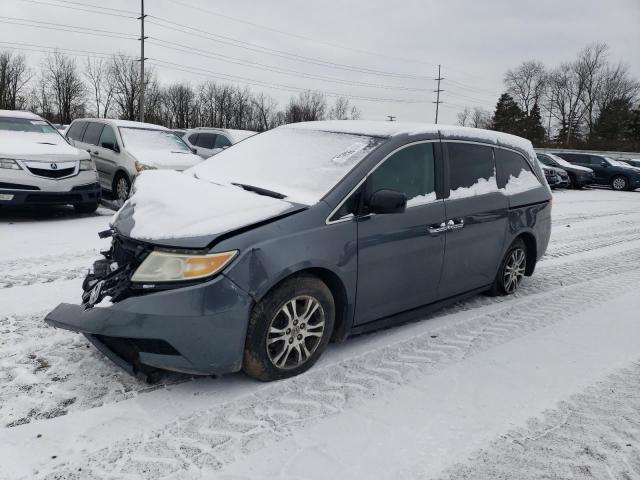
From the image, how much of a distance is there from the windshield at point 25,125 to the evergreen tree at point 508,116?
250ft

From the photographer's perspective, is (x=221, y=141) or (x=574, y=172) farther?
(x=574, y=172)

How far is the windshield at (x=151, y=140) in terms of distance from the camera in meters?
10.5

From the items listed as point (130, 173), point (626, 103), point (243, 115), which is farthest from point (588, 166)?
point (243, 115)

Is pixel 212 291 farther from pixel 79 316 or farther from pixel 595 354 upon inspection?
pixel 595 354

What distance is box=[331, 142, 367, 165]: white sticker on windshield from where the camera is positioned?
12.6 ft

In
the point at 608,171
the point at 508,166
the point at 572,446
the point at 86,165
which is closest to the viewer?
the point at 572,446

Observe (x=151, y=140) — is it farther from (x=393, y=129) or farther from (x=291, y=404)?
(x=291, y=404)

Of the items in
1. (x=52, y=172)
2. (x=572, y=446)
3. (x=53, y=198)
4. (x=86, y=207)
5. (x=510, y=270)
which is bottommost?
(x=572, y=446)

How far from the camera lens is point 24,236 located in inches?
284

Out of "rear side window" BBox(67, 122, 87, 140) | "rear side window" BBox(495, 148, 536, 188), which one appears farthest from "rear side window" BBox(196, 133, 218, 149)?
"rear side window" BBox(495, 148, 536, 188)

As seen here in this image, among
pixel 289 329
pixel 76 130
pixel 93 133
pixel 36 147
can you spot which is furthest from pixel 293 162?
pixel 76 130

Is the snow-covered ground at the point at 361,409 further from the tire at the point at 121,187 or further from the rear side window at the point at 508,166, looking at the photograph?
the tire at the point at 121,187

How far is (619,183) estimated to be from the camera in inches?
952

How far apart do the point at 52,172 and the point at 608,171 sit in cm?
2406
